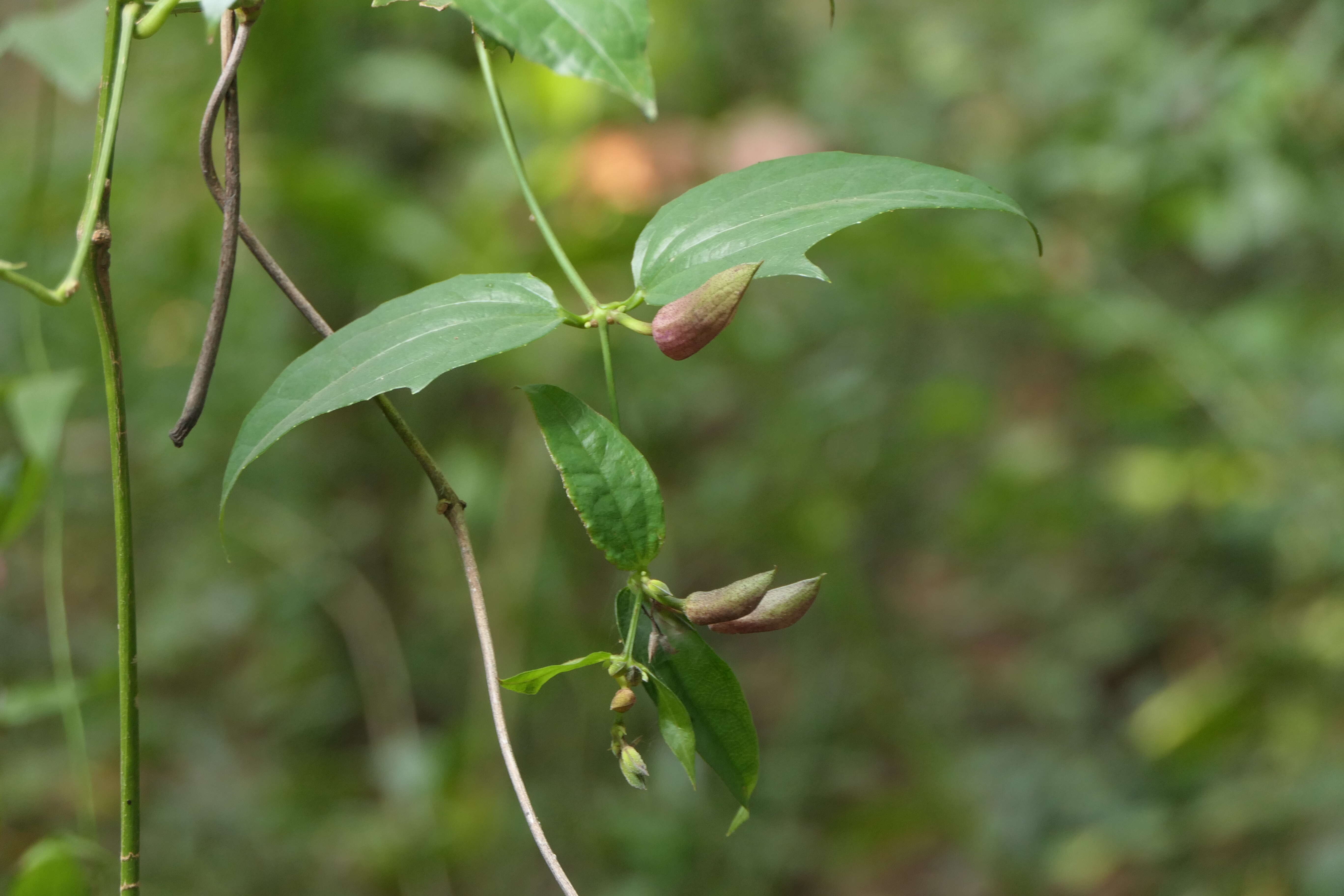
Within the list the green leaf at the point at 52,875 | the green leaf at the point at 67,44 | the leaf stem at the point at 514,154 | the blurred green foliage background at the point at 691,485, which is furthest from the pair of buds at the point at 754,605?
the blurred green foliage background at the point at 691,485

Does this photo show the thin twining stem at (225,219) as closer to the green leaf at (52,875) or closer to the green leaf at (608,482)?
the green leaf at (608,482)

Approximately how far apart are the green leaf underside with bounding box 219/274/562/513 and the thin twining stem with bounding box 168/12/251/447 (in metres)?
0.04

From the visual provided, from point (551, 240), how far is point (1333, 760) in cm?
120

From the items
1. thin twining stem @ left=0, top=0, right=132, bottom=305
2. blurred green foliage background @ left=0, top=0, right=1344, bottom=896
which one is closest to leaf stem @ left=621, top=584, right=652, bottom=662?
thin twining stem @ left=0, top=0, right=132, bottom=305

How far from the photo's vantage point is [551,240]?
378mm

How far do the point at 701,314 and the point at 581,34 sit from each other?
0.28 ft

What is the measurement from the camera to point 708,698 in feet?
1.12

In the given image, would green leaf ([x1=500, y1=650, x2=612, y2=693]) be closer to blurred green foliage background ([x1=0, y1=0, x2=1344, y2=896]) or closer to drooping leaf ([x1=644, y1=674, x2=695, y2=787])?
drooping leaf ([x1=644, y1=674, x2=695, y2=787])

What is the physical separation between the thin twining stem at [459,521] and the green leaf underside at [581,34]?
122 millimetres

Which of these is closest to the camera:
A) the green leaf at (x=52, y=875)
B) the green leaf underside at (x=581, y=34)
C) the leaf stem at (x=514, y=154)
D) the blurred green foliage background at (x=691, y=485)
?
the green leaf underside at (x=581, y=34)

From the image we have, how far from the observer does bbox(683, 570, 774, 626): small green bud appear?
31 cm

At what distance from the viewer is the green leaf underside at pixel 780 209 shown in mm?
318

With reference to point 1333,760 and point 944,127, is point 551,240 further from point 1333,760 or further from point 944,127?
point 944,127

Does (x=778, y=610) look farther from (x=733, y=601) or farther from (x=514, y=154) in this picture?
(x=514, y=154)
